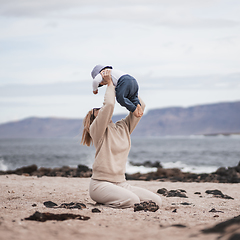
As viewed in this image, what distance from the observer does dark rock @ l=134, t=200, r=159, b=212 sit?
16.9 ft

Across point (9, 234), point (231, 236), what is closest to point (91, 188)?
point (9, 234)

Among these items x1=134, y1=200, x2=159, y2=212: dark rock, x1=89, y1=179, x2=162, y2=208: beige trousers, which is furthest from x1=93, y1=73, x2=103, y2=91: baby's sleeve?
x1=134, y1=200, x2=159, y2=212: dark rock

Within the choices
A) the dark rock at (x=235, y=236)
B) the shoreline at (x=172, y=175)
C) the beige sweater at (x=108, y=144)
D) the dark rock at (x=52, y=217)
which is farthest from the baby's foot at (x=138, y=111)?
the shoreline at (x=172, y=175)

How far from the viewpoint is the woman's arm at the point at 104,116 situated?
5.16 m

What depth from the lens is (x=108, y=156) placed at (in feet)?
17.6

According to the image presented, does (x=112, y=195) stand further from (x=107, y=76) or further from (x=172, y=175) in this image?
(x=172, y=175)

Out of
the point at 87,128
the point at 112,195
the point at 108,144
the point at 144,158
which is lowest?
the point at 144,158

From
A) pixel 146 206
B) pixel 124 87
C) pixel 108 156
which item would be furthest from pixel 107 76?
pixel 146 206

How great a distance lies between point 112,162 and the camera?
5367 mm

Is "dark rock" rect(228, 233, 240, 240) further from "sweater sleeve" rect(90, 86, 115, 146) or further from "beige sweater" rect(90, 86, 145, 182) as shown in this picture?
"sweater sleeve" rect(90, 86, 115, 146)

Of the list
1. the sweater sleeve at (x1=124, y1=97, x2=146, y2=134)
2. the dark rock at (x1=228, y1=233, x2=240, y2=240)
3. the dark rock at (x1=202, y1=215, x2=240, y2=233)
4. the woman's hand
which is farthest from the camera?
the sweater sleeve at (x1=124, y1=97, x2=146, y2=134)

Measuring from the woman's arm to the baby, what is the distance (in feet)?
0.39

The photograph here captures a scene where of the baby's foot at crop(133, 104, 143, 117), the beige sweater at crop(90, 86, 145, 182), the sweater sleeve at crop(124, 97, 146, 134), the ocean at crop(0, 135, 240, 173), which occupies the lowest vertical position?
the ocean at crop(0, 135, 240, 173)

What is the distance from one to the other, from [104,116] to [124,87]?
563 mm
